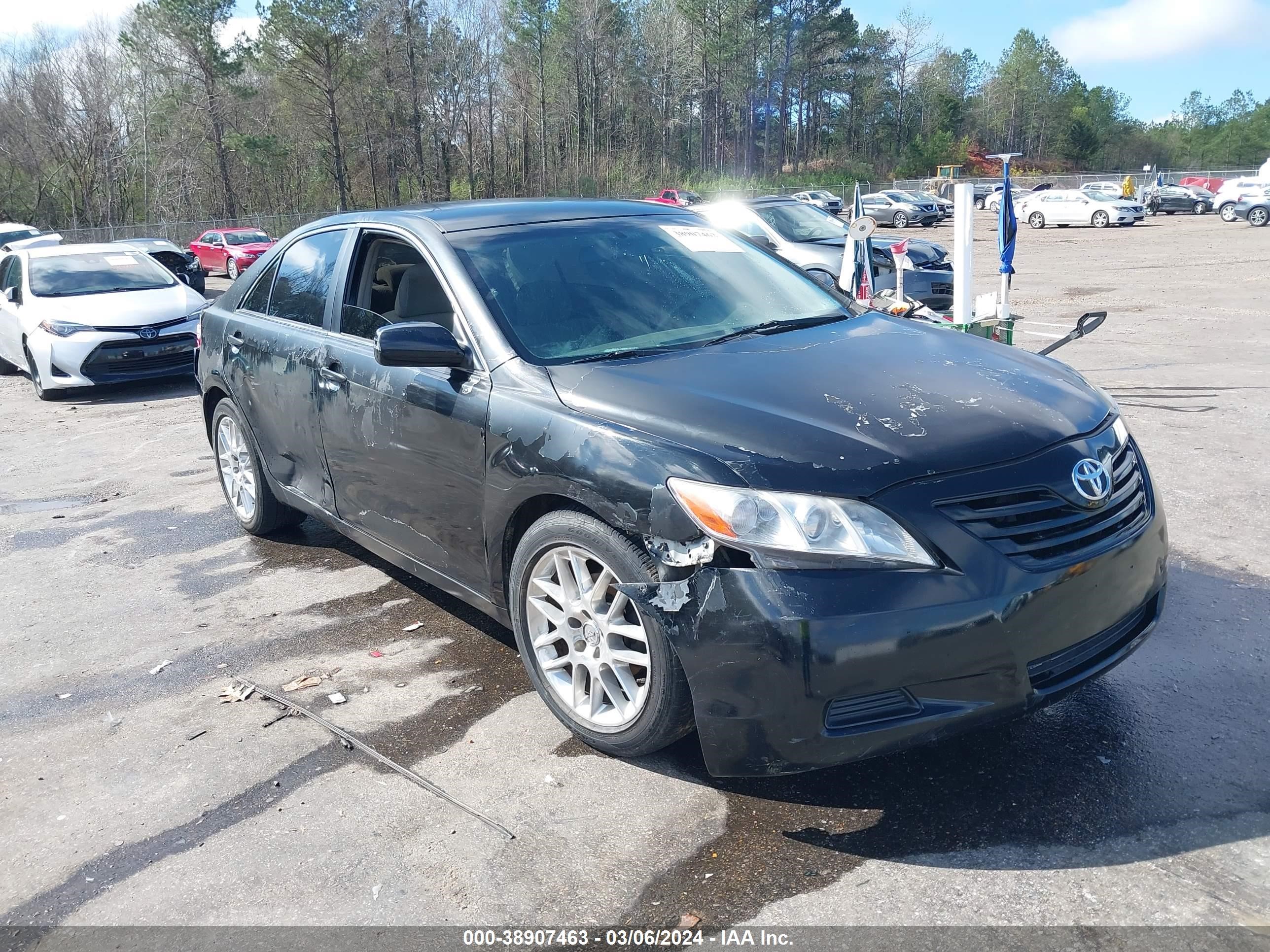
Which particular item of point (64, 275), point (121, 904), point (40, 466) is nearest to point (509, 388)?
point (121, 904)

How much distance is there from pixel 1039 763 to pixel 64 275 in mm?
12637

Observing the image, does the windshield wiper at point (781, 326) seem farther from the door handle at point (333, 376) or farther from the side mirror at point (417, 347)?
the door handle at point (333, 376)

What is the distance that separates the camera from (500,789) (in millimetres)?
3354

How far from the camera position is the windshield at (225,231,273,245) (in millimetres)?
32188

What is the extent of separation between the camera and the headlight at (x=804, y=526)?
2.81 m

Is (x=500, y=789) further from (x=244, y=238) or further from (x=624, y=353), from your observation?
(x=244, y=238)

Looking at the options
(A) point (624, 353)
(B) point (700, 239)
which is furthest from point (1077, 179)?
(A) point (624, 353)

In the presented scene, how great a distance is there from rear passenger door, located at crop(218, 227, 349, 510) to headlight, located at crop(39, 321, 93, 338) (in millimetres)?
6886

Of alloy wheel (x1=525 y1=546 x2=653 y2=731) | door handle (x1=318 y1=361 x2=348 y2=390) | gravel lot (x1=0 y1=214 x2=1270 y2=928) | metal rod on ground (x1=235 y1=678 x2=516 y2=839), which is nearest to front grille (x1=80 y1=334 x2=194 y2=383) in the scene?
gravel lot (x1=0 y1=214 x2=1270 y2=928)

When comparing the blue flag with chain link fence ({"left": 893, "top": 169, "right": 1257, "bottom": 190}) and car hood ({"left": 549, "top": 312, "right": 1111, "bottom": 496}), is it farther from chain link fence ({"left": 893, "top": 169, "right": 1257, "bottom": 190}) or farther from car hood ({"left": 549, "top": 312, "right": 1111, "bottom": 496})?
chain link fence ({"left": 893, "top": 169, "right": 1257, "bottom": 190})

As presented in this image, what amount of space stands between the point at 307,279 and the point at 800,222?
33.3 feet

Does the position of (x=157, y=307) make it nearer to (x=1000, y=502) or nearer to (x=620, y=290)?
(x=620, y=290)

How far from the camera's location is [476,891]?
2842 mm

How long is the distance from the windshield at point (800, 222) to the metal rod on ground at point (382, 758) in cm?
1092
